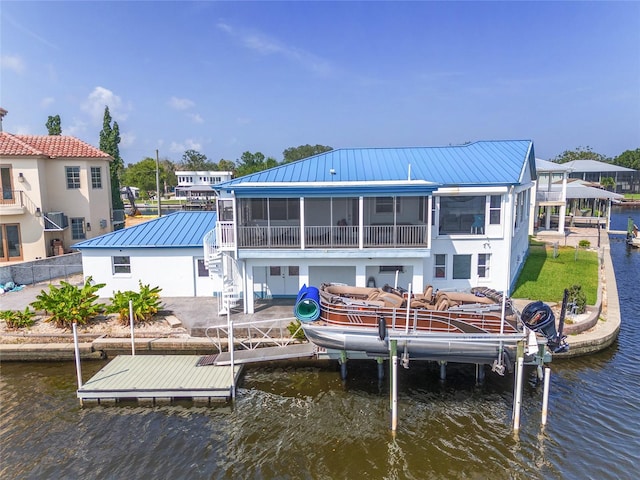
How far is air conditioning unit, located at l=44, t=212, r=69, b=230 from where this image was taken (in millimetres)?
25188

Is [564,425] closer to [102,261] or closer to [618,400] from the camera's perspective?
[618,400]

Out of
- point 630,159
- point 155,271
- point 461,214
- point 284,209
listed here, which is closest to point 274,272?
point 284,209

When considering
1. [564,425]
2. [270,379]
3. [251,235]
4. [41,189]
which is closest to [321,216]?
[251,235]

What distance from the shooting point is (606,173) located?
89.9m

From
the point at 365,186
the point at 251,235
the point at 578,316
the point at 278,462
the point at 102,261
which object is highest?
the point at 365,186

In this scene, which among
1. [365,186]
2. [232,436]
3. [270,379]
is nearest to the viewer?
[232,436]

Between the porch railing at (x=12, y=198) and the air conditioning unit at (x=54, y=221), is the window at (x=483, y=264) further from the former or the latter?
the porch railing at (x=12, y=198)

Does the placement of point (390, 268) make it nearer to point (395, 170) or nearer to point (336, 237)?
point (336, 237)

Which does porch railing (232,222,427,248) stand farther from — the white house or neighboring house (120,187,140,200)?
neighboring house (120,187,140,200)

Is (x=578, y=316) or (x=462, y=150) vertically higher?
(x=462, y=150)

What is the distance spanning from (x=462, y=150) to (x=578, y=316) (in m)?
9.70

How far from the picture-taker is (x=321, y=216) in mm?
19406

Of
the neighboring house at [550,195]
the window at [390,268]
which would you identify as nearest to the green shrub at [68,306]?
the window at [390,268]

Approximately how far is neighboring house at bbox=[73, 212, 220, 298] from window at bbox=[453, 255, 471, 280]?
10.7m
